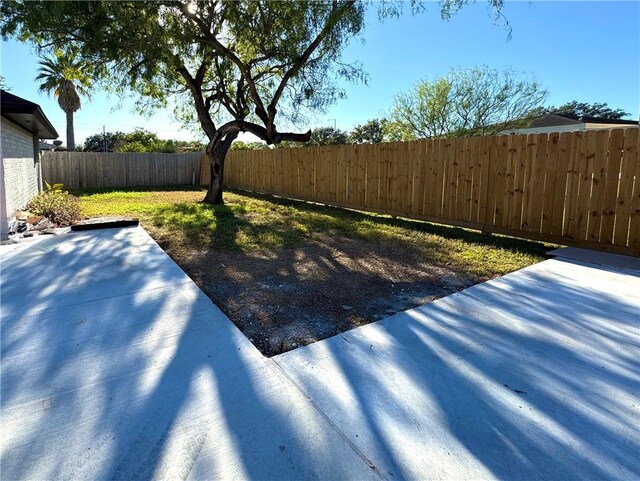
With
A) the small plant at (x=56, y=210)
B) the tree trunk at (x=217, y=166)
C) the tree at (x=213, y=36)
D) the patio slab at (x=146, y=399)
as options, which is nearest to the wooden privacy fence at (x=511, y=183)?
the tree at (x=213, y=36)

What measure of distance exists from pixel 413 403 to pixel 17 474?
5.72ft

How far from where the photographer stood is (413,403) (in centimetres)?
198

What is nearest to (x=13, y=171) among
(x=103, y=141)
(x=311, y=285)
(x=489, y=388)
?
(x=311, y=285)

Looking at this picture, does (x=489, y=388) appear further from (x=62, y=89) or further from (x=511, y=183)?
(x=62, y=89)

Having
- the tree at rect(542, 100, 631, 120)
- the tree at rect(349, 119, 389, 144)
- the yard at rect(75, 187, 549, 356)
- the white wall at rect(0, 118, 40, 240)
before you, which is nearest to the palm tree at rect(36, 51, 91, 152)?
the white wall at rect(0, 118, 40, 240)

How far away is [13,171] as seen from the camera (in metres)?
7.20

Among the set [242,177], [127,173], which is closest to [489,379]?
[242,177]

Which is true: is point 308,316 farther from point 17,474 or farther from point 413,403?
point 17,474

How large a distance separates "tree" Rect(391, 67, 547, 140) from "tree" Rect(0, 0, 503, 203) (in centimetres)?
720

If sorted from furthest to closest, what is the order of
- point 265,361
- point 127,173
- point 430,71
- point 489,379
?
point 127,173, point 430,71, point 265,361, point 489,379

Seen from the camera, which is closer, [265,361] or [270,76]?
[265,361]

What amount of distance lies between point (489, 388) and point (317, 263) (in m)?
2.87

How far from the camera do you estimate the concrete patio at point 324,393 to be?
158cm

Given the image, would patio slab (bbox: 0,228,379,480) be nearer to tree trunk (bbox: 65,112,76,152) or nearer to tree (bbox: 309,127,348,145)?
tree trunk (bbox: 65,112,76,152)
